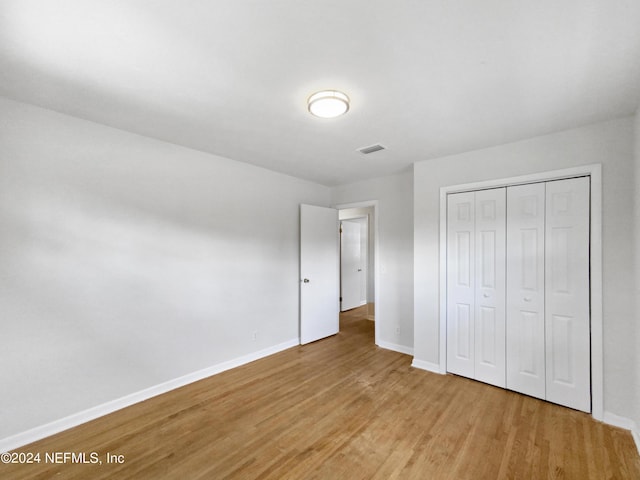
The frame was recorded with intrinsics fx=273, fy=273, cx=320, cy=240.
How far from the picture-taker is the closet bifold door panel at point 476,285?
110 inches

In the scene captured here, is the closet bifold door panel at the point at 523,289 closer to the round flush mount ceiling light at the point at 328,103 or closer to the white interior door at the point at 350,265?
the round flush mount ceiling light at the point at 328,103

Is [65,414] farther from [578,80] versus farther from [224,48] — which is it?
[578,80]

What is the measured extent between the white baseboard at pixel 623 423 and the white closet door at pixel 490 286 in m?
0.72

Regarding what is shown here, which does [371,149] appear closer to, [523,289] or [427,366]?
[523,289]

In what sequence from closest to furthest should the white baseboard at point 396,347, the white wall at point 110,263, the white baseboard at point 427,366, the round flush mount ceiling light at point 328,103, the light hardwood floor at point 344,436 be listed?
the light hardwood floor at point 344,436, the round flush mount ceiling light at point 328,103, the white wall at point 110,263, the white baseboard at point 427,366, the white baseboard at point 396,347

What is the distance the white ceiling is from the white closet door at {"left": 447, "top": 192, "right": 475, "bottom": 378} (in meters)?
0.84

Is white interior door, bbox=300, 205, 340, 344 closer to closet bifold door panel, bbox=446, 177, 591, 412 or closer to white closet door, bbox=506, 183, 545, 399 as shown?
closet bifold door panel, bbox=446, 177, 591, 412

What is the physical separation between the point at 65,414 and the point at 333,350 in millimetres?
2781

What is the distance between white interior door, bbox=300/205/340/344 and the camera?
411 centimetres

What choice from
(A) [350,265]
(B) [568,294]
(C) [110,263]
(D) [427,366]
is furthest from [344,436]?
(A) [350,265]

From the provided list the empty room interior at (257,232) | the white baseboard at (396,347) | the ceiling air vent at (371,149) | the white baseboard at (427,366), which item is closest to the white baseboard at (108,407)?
the empty room interior at (257,232)

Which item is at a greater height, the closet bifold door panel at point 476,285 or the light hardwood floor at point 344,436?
the closet bifold door panel at point 476,285

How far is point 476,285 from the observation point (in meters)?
2.93

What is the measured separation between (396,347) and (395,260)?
1.22 metres
